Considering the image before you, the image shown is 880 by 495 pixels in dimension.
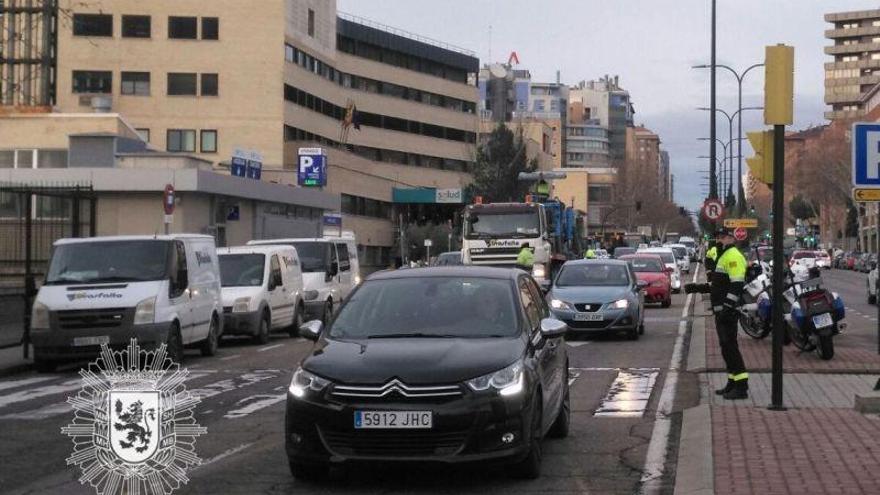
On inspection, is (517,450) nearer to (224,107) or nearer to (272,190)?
(272,190)

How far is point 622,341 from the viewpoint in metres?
22.7

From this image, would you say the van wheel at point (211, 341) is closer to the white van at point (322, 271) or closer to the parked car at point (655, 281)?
the white van at point (322, 271)

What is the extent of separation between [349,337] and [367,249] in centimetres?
7528

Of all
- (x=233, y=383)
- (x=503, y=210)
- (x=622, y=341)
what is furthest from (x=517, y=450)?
(x=503, y=210)

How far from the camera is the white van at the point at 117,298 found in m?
17.2

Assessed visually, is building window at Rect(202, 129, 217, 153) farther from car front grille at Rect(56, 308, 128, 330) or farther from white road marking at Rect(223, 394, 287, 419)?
white road marking at Rect(223, 394, 287, 419)

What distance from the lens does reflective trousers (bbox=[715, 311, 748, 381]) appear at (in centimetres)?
1266

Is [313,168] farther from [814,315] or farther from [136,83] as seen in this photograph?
[814,315]

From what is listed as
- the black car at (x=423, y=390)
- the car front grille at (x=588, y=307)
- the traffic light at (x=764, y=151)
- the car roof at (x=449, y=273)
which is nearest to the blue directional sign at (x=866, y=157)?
the traffic light at (x=764, y=151)

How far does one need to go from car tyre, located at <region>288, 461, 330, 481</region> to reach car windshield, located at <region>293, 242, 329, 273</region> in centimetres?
1900

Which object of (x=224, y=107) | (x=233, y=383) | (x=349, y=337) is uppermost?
(x=224, y=107)

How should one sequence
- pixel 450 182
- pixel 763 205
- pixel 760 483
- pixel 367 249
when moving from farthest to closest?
pixel 763 205 < pixel 450 182 < pixel 367 249 < pixel 760 483

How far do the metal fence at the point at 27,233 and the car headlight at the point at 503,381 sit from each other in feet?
42.3

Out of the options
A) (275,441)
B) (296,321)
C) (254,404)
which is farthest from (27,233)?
(275,441)
